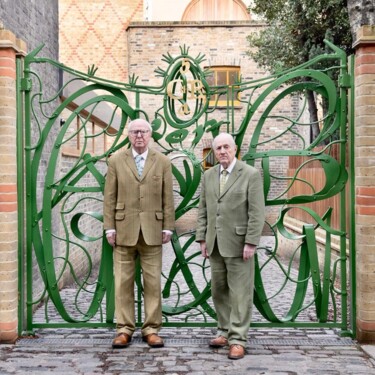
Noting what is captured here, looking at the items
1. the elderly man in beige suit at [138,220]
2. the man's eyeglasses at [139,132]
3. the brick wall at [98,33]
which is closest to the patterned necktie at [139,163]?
the elderly man in beige suit at [138,220]

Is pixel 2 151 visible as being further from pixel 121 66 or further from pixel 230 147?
pixel 121 66

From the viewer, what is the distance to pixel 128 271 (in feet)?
19.6

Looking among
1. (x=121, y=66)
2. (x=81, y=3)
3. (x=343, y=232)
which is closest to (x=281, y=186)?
(x=121, y=66)

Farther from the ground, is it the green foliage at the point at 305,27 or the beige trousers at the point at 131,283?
the green foliage at the point at 305,27

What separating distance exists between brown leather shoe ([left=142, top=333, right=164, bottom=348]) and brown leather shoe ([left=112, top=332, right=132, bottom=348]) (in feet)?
0.62

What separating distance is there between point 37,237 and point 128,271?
1000 mm

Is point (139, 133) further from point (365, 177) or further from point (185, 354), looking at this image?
point (365, 177)

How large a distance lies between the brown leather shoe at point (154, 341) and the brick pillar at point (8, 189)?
123 centimetres

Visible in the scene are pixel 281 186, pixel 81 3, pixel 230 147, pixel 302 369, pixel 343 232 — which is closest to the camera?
pixel 302 369

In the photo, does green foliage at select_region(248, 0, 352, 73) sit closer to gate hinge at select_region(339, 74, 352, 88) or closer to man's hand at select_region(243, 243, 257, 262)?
gate hinge at select_region(339, 74, 352, 88)

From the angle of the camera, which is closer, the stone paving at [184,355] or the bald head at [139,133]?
the stone paving at [184,355]

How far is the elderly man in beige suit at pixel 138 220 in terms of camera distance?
19.2ft

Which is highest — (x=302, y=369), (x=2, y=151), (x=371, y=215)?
(x=2, y=151)

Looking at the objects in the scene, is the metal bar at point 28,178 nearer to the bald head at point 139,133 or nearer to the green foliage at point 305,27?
the bald head at point 139,133
